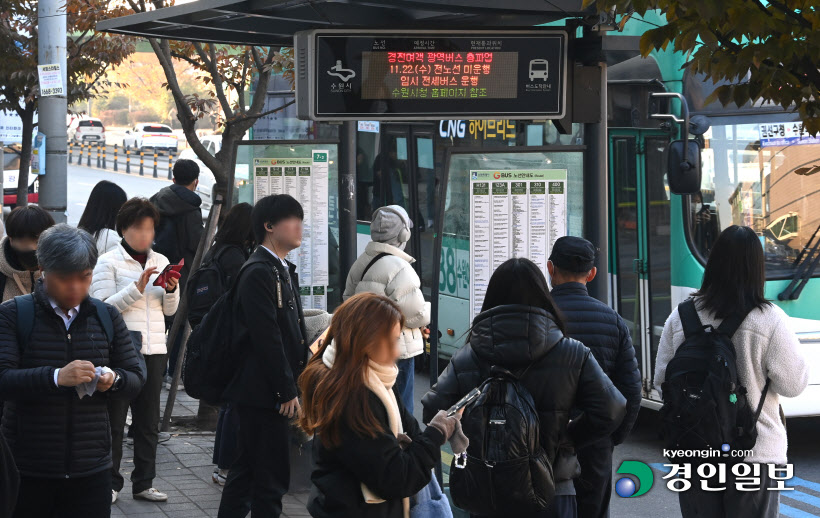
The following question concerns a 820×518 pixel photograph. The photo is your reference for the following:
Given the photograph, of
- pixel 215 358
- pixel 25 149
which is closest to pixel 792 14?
pixel 215 358

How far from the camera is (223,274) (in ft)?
21.5

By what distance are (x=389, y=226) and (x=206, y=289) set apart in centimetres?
126

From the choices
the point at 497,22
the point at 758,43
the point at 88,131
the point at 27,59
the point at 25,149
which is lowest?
the point at 758,43

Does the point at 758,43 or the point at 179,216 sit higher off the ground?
the point at 758,43

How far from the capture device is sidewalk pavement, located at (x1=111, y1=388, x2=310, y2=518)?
6.34 metres

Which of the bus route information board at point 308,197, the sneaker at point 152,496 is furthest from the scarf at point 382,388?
the bus route information board at point 308,197

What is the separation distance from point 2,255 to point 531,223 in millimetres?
2768

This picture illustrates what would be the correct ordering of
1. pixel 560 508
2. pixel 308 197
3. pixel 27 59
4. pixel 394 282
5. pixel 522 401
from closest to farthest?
pixel 522 401 < pixel 560 508 < pixel 394 282 < pixel 308 197 < pixel 27 59

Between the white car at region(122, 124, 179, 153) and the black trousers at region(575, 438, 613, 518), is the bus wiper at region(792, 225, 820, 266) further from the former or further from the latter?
the white car at region(122, 124, 179, 153)

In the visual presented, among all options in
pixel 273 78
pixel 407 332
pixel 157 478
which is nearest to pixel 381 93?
pixel 407 332

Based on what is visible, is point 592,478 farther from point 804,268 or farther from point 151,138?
point 151,138

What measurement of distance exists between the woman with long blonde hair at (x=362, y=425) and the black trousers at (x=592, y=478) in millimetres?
1254

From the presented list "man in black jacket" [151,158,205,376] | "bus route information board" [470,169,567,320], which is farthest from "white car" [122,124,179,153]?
"bus route information board" [470,169,567,320]

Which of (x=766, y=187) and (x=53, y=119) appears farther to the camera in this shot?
(x=53, y=119)
